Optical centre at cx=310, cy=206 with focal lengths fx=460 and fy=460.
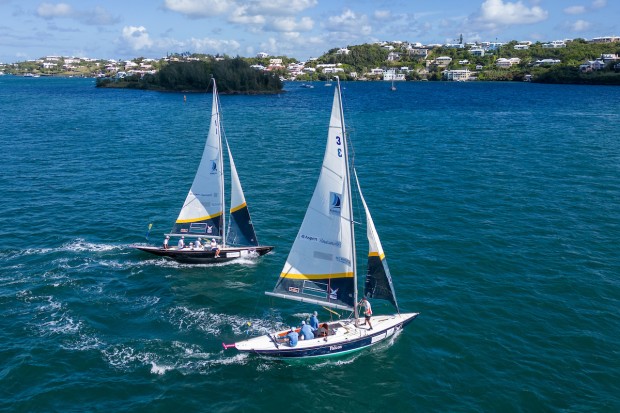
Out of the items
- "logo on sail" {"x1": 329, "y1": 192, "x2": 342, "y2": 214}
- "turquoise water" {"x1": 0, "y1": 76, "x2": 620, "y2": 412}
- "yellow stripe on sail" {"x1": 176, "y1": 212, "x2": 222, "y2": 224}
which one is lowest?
"turquoise water" {"x1": 0, "y1": 76, "x2": 620, "y2": 412}

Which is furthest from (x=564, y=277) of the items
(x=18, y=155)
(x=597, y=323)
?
(x=18, y=155)

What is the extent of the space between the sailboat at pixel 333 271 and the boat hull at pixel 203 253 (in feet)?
42.1

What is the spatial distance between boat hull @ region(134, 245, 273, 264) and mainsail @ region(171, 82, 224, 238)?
313 cm

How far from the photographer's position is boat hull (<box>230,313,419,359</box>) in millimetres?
32625

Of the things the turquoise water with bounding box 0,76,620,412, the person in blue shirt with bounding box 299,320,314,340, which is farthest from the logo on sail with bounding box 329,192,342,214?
the turquoise water with bounding box 0,76,620,412

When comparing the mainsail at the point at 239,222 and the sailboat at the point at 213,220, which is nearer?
the sailboat at the point at 213,220

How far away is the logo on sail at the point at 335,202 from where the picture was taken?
33769 mm

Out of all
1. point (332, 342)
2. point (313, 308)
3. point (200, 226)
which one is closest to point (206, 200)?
point (200, 226)

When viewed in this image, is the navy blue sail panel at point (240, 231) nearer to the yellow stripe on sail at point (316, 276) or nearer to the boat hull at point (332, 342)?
the yellow stripe on sail at point (316, 276)

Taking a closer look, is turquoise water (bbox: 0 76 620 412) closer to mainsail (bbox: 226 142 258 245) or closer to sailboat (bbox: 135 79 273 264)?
sailboat (bbox: 135 79 273 264)

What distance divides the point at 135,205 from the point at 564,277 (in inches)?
2137

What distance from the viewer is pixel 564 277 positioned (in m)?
44.6

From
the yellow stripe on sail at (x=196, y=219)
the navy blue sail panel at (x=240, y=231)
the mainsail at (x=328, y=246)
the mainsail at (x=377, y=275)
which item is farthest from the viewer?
the yellow stripe on sail at (x=196, y=219)

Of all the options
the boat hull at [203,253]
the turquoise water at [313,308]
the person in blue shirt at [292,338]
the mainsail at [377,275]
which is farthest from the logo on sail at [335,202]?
the boat hull at [203,253]
